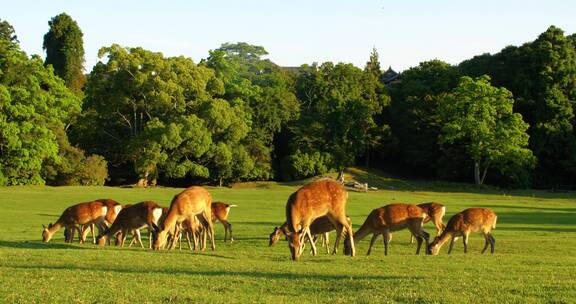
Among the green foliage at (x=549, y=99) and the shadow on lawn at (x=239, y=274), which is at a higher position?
the green foliage at (x=549, y=99)

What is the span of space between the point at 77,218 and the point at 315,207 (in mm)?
7157

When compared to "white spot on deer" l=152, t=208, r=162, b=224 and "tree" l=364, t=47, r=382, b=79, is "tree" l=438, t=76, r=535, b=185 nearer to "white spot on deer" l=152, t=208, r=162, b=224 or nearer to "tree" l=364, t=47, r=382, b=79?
"tree" l=364, t=47, r=382, b=79

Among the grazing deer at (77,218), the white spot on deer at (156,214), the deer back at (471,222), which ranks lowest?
the grazing deer at (77,218)

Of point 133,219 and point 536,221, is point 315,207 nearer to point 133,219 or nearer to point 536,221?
point 133,219

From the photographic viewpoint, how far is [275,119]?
65438mm

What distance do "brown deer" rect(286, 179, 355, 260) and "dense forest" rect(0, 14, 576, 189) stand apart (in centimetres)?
3679

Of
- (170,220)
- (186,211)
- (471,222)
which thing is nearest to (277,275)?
(170,220)

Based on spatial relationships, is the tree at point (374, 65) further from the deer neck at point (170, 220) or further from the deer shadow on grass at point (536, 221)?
the deer neck at point (170, 220)

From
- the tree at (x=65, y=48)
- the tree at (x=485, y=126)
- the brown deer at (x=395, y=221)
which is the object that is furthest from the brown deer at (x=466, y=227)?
the tree at (x=65, y=48)

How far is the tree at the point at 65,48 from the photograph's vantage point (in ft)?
231

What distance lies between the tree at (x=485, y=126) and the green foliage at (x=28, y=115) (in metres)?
30.9

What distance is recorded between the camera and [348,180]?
62.3m

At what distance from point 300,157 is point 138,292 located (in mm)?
53157

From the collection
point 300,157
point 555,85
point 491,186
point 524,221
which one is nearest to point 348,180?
point 300,157
